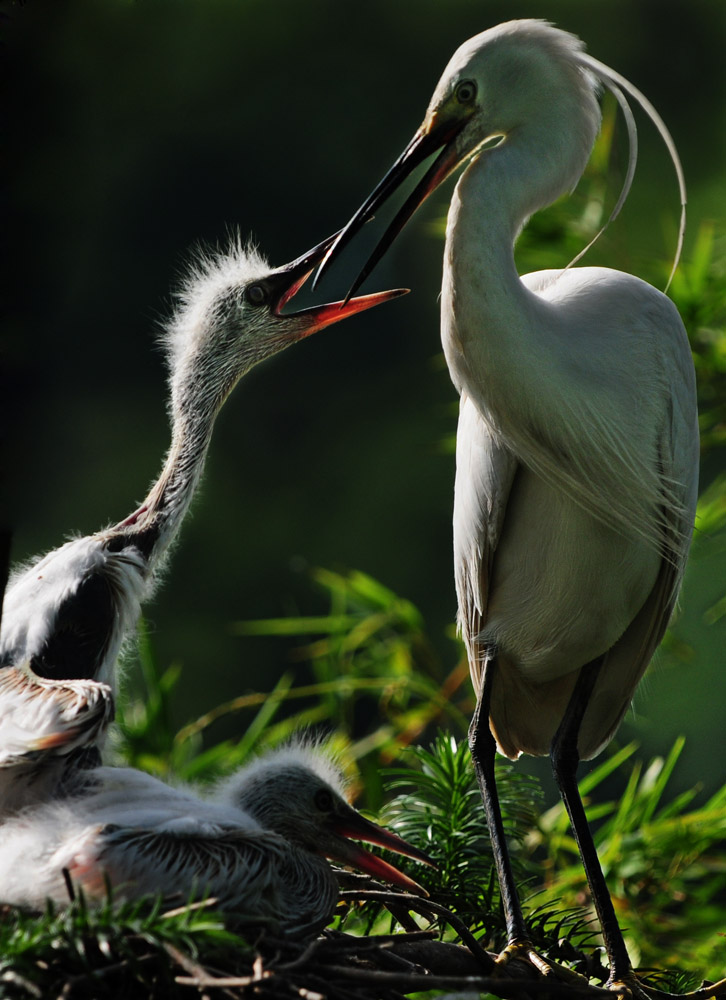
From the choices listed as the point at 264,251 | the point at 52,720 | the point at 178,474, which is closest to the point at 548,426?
the point at 178,474

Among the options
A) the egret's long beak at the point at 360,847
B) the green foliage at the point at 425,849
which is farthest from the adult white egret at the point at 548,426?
the egret's long beak at the point at 360,847

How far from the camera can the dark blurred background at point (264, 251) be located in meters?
7.60

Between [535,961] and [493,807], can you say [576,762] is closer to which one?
[493,807]

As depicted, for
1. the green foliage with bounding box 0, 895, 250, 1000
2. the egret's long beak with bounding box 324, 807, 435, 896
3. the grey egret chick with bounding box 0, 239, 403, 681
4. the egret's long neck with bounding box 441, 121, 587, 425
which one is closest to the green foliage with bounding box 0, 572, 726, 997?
the green foliage with bounding box 0, 895, 250, 1000

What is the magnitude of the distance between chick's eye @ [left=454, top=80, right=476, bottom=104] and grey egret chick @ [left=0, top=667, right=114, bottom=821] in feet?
3.00

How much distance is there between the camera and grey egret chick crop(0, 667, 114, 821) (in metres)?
1.49

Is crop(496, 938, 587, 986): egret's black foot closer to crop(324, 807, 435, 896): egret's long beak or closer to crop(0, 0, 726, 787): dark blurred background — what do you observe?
crop(324, 807, 435, 896): egret's long beak

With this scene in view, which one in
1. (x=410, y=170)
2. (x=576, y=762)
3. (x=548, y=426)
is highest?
(x=410, y=170)

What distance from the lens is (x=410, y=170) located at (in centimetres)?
179

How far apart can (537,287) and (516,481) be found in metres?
0.36

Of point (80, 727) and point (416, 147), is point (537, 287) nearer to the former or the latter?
point (416, 147)

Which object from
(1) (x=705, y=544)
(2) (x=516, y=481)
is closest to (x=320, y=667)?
(1) (x=705, y=544)

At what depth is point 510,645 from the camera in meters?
2.04

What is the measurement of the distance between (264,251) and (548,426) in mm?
5665
